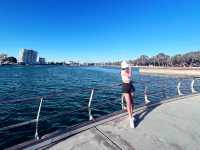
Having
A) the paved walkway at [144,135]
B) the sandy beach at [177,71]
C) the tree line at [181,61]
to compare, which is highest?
the tree line at [181,61]

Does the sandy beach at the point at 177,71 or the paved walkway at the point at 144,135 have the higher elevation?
the paved walkway at the point at 144,135

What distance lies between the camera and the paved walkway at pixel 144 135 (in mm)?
3861

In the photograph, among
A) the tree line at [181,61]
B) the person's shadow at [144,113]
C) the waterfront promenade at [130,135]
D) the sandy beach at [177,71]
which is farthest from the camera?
the tree line at [181,61]

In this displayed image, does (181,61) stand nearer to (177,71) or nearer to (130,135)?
(177,71)

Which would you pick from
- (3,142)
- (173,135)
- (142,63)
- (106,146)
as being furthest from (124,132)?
(142,63)

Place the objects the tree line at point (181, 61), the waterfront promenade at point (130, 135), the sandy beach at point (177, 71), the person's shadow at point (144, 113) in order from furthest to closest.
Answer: the tree line at point (181, 61), the sandy beach at point (177, 71), the person's shadow at point (144, 113), the waterfront promenade at point (130, 135)

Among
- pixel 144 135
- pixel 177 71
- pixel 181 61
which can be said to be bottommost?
pixel 177 71

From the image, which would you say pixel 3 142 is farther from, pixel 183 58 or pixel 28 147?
pixel 183 58

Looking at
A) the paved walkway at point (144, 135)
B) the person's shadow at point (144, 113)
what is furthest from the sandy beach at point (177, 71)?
the paved walkway at point (144, 135)

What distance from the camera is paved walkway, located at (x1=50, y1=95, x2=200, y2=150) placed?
12.7 ft

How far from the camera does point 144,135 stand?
4.47 m

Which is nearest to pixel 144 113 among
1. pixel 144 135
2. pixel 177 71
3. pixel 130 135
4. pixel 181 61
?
pixel 144 135

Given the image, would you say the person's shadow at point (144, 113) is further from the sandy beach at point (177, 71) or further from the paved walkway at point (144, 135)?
the sandy beach at point (177, 71)

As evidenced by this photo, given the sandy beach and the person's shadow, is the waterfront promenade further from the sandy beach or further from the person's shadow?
the sandy beach
